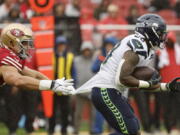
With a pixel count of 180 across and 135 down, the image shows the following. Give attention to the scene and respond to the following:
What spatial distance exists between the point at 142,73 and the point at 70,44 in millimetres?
4179

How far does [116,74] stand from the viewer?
21.3 ft

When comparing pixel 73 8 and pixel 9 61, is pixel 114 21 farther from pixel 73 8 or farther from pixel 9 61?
pixel 9 61

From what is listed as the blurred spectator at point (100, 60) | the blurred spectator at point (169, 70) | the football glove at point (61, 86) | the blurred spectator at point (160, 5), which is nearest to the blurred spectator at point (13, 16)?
the blurred spectator at point (100, 60)

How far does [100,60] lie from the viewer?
31.6ft

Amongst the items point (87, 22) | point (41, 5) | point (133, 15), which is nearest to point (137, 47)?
point (41, 5)

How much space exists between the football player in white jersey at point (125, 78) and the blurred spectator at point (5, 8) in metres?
4.17

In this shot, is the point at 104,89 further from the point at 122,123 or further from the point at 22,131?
the point at 22,131

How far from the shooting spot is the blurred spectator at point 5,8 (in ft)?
35.1

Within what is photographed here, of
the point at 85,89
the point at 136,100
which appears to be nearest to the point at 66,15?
the point at 136,100

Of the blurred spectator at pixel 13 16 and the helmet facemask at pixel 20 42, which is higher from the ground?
the blurred spectator at pixel 13 16

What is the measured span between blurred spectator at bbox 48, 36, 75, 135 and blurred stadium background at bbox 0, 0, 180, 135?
6cm

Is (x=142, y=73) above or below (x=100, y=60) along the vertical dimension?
below

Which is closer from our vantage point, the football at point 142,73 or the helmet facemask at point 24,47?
the helmet facemask at point 24,47

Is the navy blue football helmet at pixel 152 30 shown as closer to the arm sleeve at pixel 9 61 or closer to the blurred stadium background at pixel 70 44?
the arm sleeve at pixel 9 61
